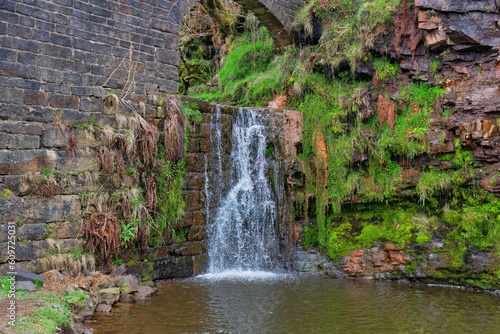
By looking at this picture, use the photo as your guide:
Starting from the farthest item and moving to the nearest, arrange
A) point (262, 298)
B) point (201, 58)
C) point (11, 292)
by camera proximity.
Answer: point (201, 58), point (262, 298), point (11, 292)

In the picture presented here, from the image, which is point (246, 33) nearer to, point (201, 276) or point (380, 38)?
point (380, 38)

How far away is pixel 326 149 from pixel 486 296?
3.88 meters

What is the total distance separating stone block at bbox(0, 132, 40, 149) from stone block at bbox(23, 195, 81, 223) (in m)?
0.74

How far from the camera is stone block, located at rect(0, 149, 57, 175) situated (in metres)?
6.45

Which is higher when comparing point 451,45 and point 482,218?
point 451,45

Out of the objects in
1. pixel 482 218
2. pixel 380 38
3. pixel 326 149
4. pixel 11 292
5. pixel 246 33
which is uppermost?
pixel 246 33

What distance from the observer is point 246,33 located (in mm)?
14031

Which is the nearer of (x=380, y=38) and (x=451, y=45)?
(x=451, y=45)

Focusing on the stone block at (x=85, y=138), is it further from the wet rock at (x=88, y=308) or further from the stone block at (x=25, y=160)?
the wet rock at (x=88, y=308)

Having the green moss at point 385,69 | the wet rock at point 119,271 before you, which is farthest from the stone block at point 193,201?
the green moss at point 385,69

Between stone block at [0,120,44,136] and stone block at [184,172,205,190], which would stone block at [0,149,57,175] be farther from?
stone block at [184,172,205,190]

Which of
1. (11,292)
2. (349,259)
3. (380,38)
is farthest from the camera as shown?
(380,38)

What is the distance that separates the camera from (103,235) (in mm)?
7246

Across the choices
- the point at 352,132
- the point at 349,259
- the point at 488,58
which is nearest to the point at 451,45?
the point at 488,58
